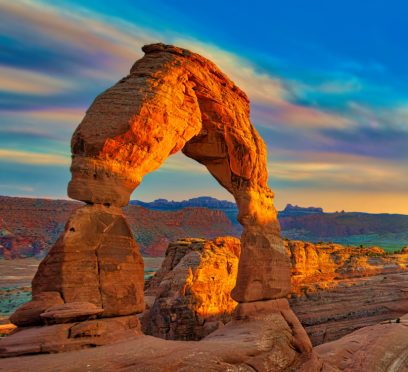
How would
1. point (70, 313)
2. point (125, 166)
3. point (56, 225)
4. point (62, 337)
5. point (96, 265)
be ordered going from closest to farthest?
point (62, 337)
point (70, 313)
point (96, 265)
point (125, 166)
point (56, 225)

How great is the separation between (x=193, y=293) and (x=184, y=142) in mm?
10583

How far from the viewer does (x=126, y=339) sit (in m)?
8.09

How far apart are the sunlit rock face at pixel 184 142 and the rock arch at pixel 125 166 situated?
2 cm

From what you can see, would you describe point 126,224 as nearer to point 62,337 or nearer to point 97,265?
point 97,265

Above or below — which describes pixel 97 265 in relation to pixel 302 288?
above

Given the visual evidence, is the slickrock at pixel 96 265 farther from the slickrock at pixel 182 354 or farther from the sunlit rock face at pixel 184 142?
the slickrock at pixel 182 354

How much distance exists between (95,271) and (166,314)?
11.1m

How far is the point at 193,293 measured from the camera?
64.2ft

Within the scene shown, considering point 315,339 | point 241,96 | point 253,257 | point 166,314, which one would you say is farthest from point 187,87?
point 315,339

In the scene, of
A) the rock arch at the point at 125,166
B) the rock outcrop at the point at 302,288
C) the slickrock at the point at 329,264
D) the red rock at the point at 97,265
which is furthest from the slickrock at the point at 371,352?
the slickrock at the point at 329,264

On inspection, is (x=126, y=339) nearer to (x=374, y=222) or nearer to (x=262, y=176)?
(x=262, y=176)

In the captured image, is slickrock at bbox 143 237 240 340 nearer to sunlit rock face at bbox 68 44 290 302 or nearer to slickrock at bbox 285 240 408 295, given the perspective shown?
slickrock at bbox 285 240 408 295

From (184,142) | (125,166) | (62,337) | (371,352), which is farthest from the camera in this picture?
(371,352)

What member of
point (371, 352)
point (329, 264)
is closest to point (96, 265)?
point (371, 352)
